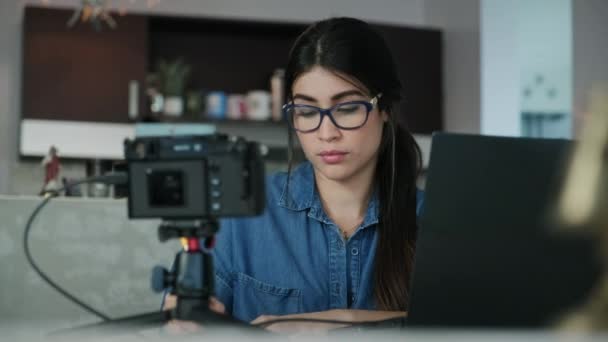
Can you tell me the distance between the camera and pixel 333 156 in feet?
4.35

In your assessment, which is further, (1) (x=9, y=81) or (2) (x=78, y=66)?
(1) (x=9, y=81)

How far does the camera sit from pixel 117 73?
4.30 meters

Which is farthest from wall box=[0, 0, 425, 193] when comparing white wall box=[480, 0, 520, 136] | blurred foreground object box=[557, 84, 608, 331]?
blurred foreground object box=[557, 84, 608, 331]

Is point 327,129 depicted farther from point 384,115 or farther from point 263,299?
point 263,299

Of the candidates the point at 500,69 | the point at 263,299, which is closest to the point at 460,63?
the point at 500,69

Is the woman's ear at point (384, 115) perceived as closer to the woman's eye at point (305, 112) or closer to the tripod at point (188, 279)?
the woman's eye at point (305, 112)

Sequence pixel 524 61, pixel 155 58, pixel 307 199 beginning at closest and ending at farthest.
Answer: pixel 307 199, pixel 155 58, pixel 524 61

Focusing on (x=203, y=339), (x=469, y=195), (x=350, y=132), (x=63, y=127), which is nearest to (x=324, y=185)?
(x=350, y=132)

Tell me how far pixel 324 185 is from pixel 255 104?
318 centimetres

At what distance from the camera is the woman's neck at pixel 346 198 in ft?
4.66

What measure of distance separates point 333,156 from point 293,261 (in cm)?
22

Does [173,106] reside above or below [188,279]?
above

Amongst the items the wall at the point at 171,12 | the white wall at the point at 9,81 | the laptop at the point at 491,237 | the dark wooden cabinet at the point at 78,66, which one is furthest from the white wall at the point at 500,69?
the laptop at the point at 491,237

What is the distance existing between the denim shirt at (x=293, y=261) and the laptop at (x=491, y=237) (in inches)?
22.3
